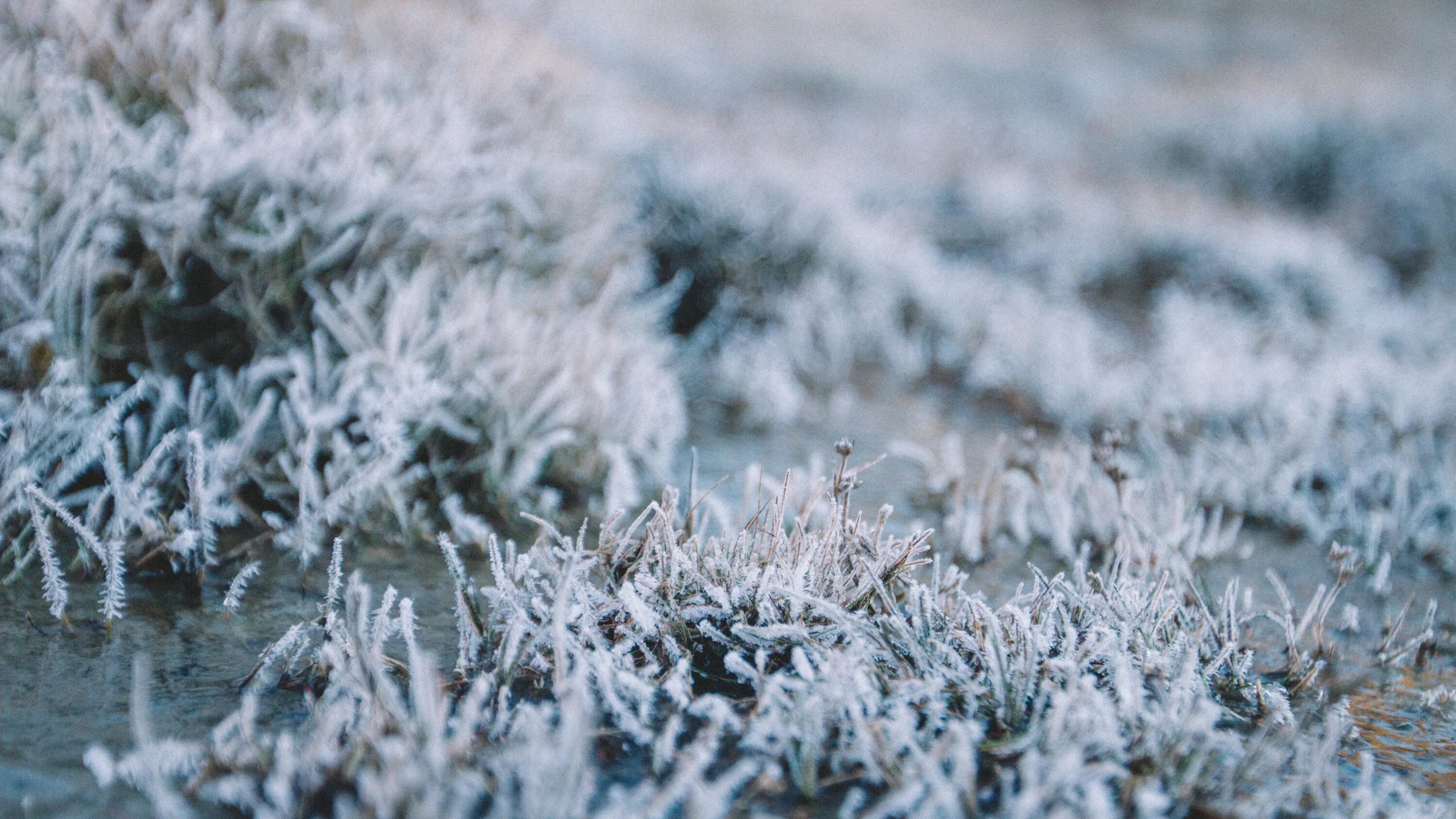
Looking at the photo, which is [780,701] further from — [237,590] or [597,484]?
[597,484]

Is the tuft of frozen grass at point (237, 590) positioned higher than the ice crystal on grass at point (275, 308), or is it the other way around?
the ice crystal on grass at point (275, 308)

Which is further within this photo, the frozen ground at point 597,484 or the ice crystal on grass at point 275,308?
the ice crystal on grass at point 275,308

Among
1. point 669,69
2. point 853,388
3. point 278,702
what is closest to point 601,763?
point 278,702

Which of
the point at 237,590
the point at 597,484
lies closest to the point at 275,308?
the point at 597,484

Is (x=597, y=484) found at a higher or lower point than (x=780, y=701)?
lower

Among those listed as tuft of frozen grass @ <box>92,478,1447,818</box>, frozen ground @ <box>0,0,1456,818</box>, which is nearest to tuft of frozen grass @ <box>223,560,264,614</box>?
frozen ground @ <box>0,0,1456,818</box>

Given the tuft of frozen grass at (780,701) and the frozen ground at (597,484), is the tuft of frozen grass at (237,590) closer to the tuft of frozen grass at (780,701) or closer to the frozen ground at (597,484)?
the frozen ground at (597,484)

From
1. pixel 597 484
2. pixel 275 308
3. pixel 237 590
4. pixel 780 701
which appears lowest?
pixel 597 484

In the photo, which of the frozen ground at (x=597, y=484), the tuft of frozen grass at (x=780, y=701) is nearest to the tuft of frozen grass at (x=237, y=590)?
the frozen ground at (x=597, y=484)

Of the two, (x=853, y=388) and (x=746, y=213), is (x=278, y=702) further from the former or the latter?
(x=746, y=213)
